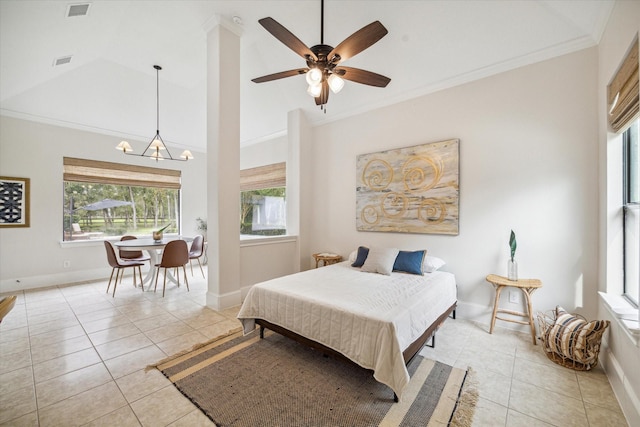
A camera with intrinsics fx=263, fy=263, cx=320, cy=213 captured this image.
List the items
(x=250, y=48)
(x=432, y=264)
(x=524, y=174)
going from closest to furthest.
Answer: (x=524, y=174) → (x=432, y=264) → (x=250, y=48)

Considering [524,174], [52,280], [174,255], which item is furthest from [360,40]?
[52,280]

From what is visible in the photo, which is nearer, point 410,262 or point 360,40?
point 360,40

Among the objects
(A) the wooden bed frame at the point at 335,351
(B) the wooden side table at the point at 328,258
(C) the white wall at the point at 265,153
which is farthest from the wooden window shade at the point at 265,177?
(A) the wooden bed frame at the point at 335,351

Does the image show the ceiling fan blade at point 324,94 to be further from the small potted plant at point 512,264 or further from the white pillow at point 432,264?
the small potted plant at point 512,264

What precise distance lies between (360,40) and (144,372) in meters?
3.10

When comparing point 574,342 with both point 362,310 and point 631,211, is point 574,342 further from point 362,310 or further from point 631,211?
point 362,310

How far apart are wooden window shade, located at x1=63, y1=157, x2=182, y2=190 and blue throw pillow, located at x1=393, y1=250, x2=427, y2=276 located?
538 centimetres

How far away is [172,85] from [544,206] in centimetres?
590

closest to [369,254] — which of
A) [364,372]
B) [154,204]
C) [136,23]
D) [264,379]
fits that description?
[364,372]

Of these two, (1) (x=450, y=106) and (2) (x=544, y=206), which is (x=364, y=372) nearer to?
(2) (x=544, y=206)

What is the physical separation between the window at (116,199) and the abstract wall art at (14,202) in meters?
0.51

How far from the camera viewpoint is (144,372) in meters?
2.11

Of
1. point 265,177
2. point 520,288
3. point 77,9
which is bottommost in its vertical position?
point 520,288

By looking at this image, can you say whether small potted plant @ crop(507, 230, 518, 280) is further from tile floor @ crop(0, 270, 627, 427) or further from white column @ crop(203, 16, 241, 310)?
white column @ crop(203, 16, 241, 310)
